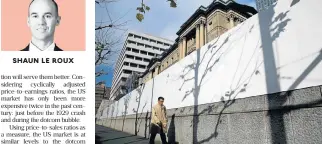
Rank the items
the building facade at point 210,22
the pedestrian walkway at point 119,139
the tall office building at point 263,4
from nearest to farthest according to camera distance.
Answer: the tall office building at point 263,4 < the pedestrian walkway at point 119,139 < the building facade at point 210,22

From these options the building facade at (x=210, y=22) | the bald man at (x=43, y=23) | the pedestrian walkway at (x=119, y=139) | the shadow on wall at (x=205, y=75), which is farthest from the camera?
the building facade at (x=210, y=22)

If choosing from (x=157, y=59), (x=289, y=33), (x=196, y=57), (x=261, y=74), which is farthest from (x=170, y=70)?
(x=157, y=59)

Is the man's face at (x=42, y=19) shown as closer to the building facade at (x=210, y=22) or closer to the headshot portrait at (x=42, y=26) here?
the headshot portrait at (x=42, y=26)

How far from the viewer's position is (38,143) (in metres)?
2.29

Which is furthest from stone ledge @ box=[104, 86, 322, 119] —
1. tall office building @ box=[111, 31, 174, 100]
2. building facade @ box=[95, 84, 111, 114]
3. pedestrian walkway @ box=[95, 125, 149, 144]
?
tall office building @ box=[111, 31, 174, 100]

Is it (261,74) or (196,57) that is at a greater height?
(196,57)

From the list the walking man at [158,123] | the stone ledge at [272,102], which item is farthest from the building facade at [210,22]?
the stone ledge at [272,102]

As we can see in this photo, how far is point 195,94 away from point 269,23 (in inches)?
110

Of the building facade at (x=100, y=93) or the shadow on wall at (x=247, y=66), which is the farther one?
the building facade at (x=100, y=93)

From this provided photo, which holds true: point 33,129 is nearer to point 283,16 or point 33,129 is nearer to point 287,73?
point 287,73

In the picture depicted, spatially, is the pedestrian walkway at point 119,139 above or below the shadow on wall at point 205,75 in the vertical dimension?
below

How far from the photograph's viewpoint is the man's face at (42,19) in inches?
96.3

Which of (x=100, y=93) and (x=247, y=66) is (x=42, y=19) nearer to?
(x=247, y=66)

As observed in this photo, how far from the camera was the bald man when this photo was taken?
243 centimetres
